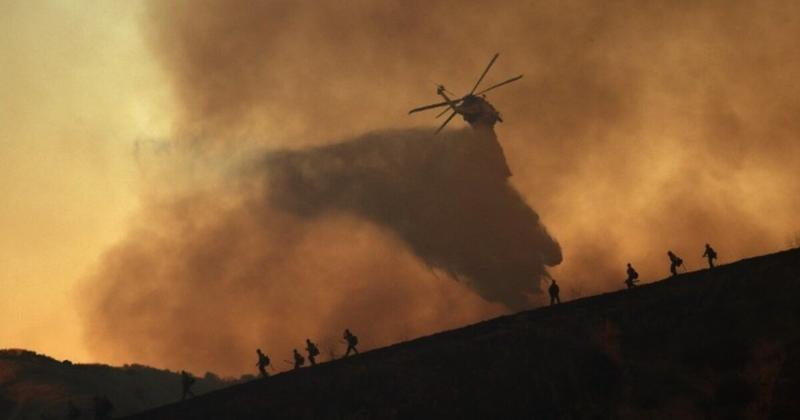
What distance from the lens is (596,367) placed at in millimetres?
36562

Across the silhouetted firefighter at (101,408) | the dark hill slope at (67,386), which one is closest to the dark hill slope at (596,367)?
Answer: the silhouetted firefighter at (101,408)

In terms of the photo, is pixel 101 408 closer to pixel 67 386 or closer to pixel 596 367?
pixel 596 367

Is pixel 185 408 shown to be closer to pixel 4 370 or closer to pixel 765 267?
pixel 765 267

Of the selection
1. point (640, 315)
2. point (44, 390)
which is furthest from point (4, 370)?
point (640, 315)

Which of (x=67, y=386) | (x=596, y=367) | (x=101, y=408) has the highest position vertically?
(x=67, y=386)

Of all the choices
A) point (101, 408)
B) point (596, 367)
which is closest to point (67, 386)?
point (101, 408)

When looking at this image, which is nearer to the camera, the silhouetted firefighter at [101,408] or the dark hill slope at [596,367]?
the dark hill slope at [596,367]

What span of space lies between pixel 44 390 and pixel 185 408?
3660cm

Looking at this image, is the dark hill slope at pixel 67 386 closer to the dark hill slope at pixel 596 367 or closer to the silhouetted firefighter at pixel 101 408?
the silhouetted firefighter at pixel 101 408

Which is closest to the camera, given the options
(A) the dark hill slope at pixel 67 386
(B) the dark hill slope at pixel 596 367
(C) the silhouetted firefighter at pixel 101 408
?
(B) the dark hill slope at pixel 596 367

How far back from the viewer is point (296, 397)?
41.8m

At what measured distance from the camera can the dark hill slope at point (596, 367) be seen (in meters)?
33.1

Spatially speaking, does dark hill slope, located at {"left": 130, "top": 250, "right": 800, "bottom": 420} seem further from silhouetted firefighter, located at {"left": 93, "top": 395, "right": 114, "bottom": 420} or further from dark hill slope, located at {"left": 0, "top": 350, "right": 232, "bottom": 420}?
dark hill slope, located at {"left": 0, "top": 350, "right": 232, "bottom": 420}

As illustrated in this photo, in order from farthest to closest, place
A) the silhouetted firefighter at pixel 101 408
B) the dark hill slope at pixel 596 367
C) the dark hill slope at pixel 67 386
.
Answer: the dark hill slope at pixel 67 386, the silhouetted firefighter at pixel 101 408, the dark hill slope at pixel 596 367
